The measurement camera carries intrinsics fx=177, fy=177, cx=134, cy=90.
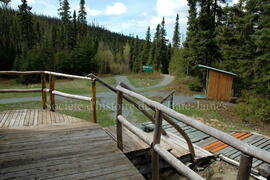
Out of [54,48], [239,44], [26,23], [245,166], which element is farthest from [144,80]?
[245,166]

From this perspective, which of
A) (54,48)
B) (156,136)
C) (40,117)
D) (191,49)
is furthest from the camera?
(54,48)

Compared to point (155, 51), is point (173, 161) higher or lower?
lower

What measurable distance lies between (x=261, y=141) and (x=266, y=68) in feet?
14.9

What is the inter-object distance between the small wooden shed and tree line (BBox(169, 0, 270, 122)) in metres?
0.76

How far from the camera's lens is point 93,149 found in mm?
2451

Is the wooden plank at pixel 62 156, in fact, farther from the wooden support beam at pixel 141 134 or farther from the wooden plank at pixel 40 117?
the wooden plank at pixel 40 117

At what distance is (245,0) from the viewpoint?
10.5 meters

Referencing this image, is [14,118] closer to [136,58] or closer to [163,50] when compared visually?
[163,50]

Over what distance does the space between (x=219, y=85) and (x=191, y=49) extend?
4.49 metres

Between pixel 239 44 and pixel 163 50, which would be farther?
pixel 163 50

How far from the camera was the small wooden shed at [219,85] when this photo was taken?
38.3 feet

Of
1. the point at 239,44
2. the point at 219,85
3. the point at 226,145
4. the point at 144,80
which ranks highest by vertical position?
the point at 239,44

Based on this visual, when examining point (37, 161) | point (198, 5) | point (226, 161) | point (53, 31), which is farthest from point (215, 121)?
point (53, 31)

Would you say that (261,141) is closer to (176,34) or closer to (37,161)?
(37,161)
